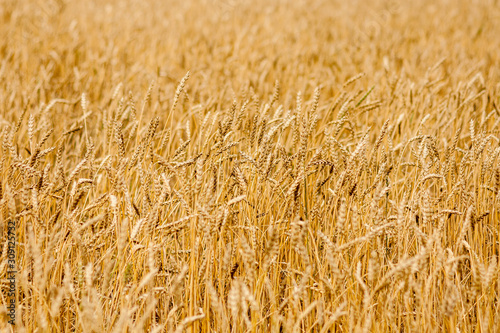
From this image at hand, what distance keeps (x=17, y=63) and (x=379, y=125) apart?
2.23 metres

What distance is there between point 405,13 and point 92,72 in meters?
4.35

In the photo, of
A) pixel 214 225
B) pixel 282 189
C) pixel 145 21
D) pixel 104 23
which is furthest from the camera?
pixel 145 21

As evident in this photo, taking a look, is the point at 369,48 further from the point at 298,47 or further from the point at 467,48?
the point at 467,48

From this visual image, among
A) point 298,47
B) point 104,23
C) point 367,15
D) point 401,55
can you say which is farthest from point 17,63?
point 367,15

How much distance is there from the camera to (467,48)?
12.5ft

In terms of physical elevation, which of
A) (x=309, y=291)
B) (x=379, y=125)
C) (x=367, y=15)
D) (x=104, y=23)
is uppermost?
(x=367, y=15)

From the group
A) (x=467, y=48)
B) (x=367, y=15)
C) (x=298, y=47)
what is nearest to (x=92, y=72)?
(x=298, y=47)

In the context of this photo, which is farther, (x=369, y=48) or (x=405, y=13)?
(x=405, y=13)

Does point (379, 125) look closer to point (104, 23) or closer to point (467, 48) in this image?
point (467, 48)

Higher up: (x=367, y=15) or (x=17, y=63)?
(x=367, y=15)

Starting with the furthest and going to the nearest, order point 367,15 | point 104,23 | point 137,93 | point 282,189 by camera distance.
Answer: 1. point 367,15
2. point 104,23
3. point 137,93
4. point 282,189

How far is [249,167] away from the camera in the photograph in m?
1.36

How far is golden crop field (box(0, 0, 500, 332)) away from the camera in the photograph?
3.30 feet

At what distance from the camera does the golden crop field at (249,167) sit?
100 cm
